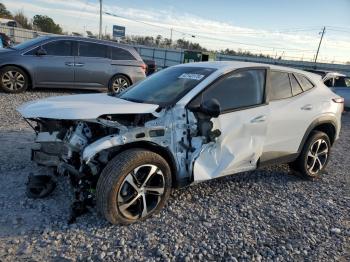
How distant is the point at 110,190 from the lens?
3646mm

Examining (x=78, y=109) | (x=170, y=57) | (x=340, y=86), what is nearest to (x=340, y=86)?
(x=340, y=86)

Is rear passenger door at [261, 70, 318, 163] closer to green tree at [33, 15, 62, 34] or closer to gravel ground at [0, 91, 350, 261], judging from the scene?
gravel ground at [0, 91, 350, 261]

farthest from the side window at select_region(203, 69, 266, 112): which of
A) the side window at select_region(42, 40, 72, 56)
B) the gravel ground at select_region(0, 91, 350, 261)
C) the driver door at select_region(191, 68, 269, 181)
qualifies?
the side window at select_region(42, 40, 72, 56)

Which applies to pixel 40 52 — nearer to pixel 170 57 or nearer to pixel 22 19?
pixel 170 57

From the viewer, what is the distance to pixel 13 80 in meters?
10.3

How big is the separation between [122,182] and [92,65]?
26.8 feet

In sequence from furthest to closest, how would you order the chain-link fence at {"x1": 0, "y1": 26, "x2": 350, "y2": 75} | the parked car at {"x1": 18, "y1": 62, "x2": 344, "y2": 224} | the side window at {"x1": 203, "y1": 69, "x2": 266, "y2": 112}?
the chain-link fence at {"x1": 0, "y1": 26, "x2": 350, "y2": 75} → the side window at {"x1": 203, "y1": 69, "x2": 266, "y2": 112} → the parked car at {"x1": 18, "y1": 62, "x2": 344, "y2": 224}

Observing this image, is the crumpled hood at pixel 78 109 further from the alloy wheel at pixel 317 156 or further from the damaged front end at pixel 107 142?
the alloy wheel at pixel 317 156

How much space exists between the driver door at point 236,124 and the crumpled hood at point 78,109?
778 millimetres

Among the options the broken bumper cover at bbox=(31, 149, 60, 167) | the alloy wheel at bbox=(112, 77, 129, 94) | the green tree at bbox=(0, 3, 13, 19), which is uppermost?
the green tree at bbox=(0, 3, 13, 19)

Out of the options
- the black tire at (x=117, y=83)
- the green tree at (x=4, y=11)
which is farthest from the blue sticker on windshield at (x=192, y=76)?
the green tree at (x=4, y=11)

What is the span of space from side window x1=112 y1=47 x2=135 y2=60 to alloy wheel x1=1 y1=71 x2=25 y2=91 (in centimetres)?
283

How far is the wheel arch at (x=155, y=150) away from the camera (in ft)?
12.9

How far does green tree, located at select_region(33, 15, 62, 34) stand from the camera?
67637 millimetres
